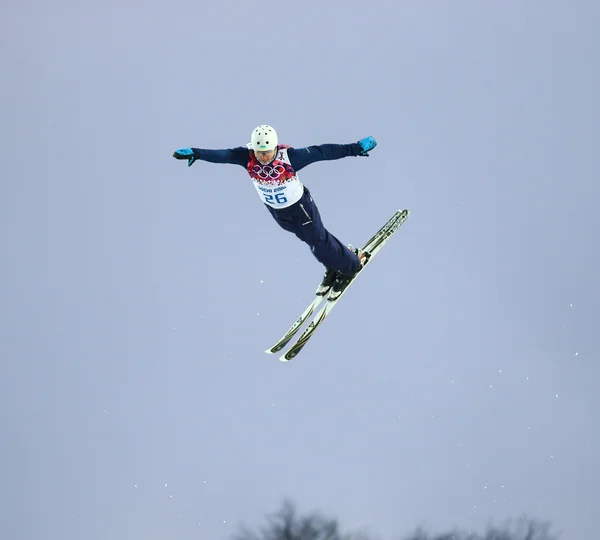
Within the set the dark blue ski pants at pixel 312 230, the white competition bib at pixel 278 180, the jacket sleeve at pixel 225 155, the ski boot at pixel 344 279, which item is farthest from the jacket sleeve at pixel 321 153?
the ski boot at pixel 344 279

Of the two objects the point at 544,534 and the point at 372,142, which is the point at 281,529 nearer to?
the point at 544,534

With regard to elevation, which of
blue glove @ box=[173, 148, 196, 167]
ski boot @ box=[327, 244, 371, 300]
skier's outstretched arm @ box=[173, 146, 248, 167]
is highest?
ski boot @ box=[327, 244, 371, 300]

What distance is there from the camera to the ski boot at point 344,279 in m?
14.2

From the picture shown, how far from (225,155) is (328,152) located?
4.09ft

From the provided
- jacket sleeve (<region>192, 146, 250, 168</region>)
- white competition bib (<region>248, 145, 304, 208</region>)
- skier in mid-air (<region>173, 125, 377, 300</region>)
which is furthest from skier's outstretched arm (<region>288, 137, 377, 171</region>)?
jacket sleeve (<region>192, 146, 250, 168</region>)

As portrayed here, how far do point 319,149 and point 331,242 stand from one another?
1.86 metres

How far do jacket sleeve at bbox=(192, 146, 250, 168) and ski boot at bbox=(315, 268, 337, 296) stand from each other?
3.13 m

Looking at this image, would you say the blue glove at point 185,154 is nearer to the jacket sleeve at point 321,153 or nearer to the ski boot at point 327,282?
the jacket sleeve at point 321,153

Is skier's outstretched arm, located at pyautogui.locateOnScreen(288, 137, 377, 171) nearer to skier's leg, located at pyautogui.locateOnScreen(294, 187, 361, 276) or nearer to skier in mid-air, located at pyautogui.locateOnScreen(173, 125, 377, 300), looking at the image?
skier in mid-air, located at pyautogui.locateOnScreen(173, 125, 377, 300)

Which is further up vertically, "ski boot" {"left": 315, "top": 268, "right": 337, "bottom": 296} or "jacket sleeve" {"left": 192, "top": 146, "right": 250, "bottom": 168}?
"ski boot" {"left": 315, "top": 268, "right": 337, "bottom": 296}

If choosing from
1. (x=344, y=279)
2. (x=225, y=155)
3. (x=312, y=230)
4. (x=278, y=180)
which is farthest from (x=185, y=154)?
(x=344, y=279)

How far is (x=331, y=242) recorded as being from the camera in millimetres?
12922

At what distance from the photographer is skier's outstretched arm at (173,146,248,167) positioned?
440 inches

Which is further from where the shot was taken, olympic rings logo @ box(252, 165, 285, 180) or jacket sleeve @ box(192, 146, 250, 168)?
olympic rings logo @ box(252, 165, 285, 180)
